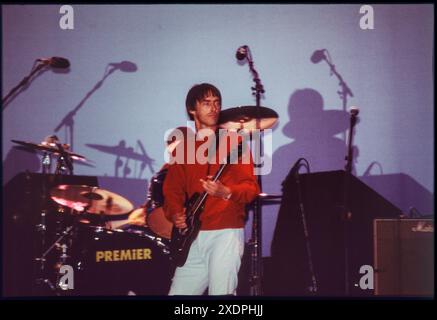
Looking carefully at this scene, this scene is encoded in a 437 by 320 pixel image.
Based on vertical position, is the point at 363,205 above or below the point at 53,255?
above

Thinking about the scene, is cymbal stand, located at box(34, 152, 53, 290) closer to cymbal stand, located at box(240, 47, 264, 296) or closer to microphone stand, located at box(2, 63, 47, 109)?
microphone stand, located at box(2, 63, 47, 109)

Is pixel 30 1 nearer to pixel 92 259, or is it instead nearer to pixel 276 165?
pixel 92 259

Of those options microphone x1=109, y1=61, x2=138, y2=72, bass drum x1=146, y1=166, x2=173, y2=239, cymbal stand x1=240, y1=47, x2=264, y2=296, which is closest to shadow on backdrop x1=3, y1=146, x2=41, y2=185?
microphone x1=109, y1=61, x2=138, y2=72

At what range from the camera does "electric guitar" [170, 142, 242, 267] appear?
2.77 metres

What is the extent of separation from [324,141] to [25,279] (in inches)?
103

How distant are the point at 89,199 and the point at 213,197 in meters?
1.16

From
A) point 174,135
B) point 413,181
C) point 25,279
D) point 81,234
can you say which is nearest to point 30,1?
point 174,135

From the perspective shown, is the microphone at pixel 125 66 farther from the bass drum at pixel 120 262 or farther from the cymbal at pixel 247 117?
the bass drum at pixel 120 262

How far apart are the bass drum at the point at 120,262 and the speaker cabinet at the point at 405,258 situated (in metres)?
1.53

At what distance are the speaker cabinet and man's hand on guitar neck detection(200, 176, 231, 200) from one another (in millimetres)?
1216

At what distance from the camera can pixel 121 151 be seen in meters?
3.77

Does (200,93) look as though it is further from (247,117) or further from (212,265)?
(212,265)

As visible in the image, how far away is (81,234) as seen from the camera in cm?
340

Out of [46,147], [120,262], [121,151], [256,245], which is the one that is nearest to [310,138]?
[256,245]
